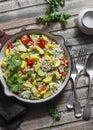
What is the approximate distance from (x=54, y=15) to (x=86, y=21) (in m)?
0.12

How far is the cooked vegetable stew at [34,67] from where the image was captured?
5.88 feet

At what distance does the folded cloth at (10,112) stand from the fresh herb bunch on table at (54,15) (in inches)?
12.2

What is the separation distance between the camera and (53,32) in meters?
1.90

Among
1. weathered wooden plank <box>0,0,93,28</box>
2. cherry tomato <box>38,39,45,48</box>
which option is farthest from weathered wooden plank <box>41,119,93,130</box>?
weathered wooden plank <box>0,0,93,28</box>

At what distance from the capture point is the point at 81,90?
185 centimetres

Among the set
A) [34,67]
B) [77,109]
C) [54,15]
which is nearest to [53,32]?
[54,15]

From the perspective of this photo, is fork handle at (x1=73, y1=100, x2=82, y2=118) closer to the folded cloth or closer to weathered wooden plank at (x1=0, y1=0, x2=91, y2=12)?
the folded cloth

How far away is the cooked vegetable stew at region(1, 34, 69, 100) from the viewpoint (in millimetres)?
1793

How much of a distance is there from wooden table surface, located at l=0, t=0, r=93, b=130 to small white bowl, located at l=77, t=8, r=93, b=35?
0.12ft

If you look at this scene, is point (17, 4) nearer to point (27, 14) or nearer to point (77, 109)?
point (27, 14)

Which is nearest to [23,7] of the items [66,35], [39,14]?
[39,14]

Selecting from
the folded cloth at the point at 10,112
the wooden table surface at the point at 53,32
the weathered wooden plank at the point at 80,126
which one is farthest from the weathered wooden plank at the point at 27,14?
the weathered wooden plank at the point at 80,126

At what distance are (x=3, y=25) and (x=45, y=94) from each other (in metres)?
0.31

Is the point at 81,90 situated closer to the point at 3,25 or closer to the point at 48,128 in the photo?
the point at 48,128
